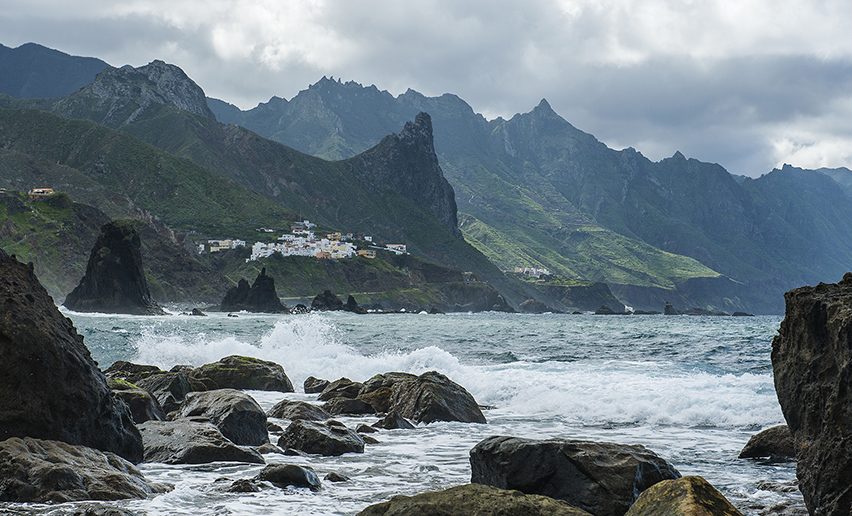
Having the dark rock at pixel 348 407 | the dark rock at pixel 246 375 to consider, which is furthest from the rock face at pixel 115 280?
the dark rock at pixel 348 407

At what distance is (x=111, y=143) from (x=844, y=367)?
21900 centimetres

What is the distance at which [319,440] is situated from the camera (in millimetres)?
12570

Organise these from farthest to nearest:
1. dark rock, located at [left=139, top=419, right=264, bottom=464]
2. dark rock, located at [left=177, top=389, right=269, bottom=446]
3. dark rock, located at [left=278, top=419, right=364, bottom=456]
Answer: dark rock, located at [left=177, top=389, right=269, bottom=446] < dark rock, located at [left=278, top=419, right=364, bottom=456] < dark rock, located at [left=139, top=419, right=264, bottom=464]

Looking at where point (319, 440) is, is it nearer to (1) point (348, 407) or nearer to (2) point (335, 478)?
(2) point (335, 478)

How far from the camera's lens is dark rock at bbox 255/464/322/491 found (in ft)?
30.9

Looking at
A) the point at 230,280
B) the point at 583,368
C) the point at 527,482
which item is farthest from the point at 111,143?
the point at 527,482

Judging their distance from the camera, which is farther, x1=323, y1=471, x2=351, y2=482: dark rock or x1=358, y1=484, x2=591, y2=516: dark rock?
Result: x1=323, y1=471, x2=351, y2=482: dark rock

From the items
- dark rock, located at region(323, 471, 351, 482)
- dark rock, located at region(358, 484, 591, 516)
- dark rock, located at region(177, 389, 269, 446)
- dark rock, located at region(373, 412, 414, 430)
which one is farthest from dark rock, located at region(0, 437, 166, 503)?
dark rock, located at region(373, 412, 414, 430)

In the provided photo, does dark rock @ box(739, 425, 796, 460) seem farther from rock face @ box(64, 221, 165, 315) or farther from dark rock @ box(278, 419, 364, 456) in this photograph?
rock face @ box(64, 221, 165, 315)

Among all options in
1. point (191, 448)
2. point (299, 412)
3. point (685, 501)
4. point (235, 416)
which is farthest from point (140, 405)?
point (685, 501)

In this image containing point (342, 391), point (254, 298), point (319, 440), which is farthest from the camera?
point (254, 298)

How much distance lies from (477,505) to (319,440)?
709 cm

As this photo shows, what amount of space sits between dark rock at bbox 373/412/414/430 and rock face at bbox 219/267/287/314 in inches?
4469

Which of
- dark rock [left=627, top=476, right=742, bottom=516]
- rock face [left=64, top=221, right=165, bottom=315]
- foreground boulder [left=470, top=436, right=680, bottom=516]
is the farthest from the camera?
rock face [left=64, top=221, right=165, bottom=315]
